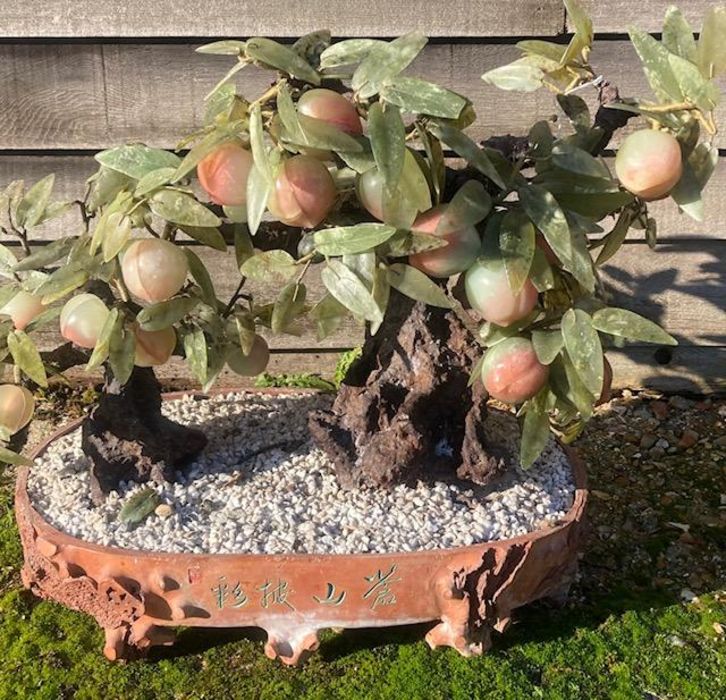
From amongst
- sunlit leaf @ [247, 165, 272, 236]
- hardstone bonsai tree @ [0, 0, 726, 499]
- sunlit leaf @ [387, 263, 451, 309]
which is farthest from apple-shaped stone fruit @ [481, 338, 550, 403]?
sunlit leaf @ [247, 165, 272, 236]

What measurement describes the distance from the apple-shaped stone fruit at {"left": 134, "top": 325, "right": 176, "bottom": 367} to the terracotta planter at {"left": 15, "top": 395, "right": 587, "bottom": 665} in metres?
0.24

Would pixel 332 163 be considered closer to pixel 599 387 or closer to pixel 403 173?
pixel 403 173

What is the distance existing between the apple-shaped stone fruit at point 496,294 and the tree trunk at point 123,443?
1.74ft

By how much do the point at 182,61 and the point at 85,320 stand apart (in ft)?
2.90

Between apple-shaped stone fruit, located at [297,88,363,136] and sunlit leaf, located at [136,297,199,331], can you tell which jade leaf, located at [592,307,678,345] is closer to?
apple-shaped stone fruit, located at [297,88,363,136]

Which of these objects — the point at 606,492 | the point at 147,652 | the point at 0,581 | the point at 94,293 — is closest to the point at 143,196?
the point at 94,293

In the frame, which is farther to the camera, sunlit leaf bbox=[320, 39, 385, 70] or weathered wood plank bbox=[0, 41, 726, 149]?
weathered wood plank bbox=[0, 41, 726, 149]

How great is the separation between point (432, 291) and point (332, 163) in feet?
0.65

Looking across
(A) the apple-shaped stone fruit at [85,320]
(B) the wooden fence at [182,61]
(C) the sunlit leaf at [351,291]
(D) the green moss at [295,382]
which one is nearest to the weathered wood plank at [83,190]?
(B) the wooden fence at [182,61]

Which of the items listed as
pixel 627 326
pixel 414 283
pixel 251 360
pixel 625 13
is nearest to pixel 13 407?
pixel 251 360

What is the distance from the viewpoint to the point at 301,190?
875mm

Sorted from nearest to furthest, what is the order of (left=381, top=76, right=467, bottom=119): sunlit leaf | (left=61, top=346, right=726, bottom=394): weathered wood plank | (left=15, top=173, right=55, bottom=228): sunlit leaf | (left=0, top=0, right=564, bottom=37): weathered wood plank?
(left=381, top=76, right=467, bottom=119): sunlit leaf < (left=15, top=173, right=55, bottom=228): sunlit leaf < (left=0, top=0, right=564, bottom=37): weathered wood plank < (left=61, top=346, right=726, bottom=394): weathered wood plank

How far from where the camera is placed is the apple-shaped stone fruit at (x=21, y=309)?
1.06 m

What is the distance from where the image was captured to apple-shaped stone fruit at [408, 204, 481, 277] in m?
0.91
